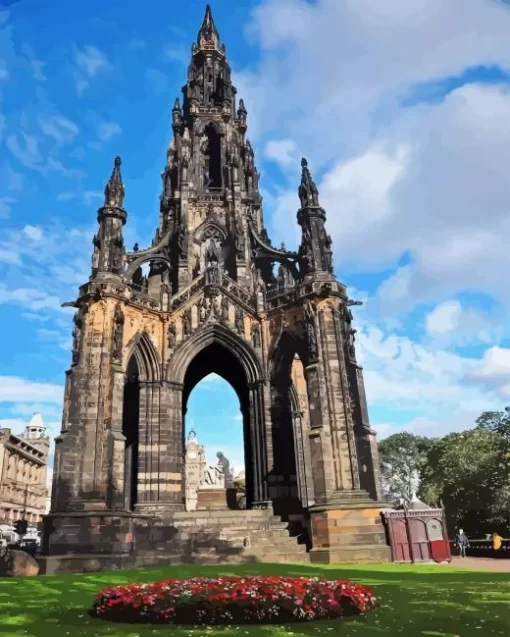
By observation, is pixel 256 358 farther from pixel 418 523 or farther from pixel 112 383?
pixel 418 523

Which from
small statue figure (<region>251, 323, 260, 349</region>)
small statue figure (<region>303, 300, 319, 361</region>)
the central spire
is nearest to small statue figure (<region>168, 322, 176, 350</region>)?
small statue figure (<region>251, 323, 260, 349</region>)

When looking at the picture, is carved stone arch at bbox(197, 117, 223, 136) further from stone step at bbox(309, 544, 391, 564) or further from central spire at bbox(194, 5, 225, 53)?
stone step at bbox(309, 544, 391, 564)

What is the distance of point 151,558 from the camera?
1905cm

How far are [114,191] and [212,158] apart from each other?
39.2 ft

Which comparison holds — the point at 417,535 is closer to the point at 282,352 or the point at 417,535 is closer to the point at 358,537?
the point at 358,537

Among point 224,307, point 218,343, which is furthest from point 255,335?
point 224,307

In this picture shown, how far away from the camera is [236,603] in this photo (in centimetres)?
753

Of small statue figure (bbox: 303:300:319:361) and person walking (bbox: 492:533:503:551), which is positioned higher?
small statue figure (bbox: 303:300:319:361)

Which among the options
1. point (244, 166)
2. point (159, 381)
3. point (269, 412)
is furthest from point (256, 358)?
point (244, 166)

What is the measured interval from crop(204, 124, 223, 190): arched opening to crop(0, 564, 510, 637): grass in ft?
85.5

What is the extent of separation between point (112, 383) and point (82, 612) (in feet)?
43.5

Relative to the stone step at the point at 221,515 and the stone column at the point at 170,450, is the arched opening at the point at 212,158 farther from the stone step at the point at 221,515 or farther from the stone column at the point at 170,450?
the stone step at the point at 221,515

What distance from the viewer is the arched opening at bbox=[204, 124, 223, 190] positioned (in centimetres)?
3503

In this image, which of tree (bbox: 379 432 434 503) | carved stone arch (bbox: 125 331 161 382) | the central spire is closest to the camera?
carved stone arch (bbox: 125 331 161 382)
